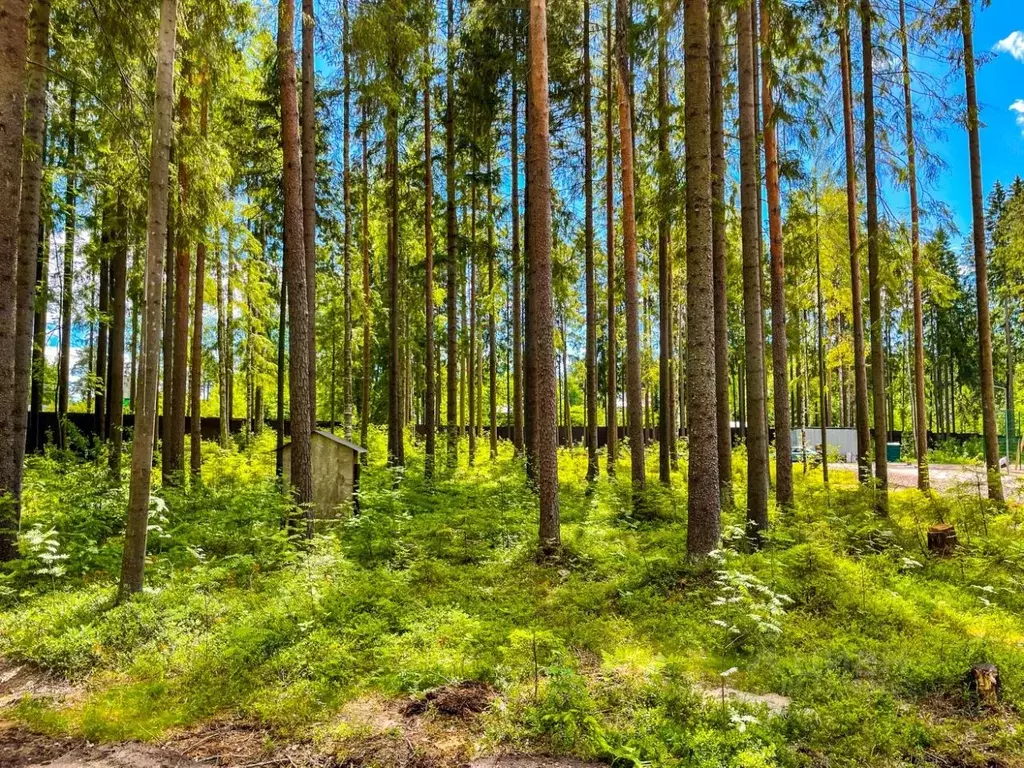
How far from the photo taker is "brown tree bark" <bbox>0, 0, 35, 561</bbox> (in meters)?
6.02

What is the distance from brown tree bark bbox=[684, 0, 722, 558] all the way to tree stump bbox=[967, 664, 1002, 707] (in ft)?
8.95

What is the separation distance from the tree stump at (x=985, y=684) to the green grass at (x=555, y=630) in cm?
10

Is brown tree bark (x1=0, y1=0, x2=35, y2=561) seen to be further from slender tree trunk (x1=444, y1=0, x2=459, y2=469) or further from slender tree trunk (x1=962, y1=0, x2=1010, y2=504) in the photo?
slender tree trunk (x1=962, y1=0, x2=1010, y2=504)

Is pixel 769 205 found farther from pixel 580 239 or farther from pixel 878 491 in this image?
pixel 580 239

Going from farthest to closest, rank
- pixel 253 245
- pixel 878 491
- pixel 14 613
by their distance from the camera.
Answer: pixel 253 245 → pixel 878 491 → pixel 14 613

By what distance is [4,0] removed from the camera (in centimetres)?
595

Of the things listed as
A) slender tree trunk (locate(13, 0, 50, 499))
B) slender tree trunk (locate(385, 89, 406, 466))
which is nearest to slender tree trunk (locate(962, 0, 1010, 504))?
slender tree trunk (locate(385, 89, 406, 466))

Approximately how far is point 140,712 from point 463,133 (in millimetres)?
12888

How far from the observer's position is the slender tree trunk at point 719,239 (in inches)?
320

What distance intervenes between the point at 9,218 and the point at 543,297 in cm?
588

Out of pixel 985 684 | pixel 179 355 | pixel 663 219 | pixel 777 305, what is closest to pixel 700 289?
pixel 663 219

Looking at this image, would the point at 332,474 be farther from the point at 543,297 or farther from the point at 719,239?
the point at 719,239

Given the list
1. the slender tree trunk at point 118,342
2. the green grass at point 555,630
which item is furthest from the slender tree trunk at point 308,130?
the slender tree trunk at point 118,342

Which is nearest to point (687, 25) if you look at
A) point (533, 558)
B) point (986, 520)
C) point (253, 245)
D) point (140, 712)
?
point (533, 558)
